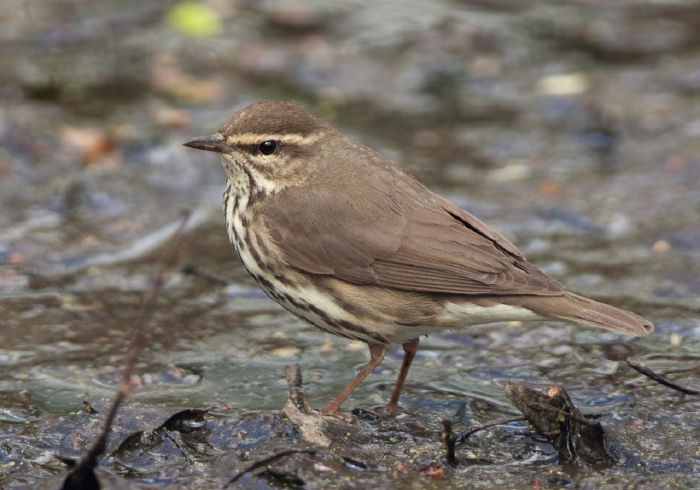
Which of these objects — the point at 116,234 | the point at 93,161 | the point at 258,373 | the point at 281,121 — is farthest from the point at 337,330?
the point at 93,161

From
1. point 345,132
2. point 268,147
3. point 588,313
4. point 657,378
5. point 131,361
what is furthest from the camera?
point 345,132

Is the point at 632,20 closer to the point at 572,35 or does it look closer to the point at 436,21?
the point at 572,35

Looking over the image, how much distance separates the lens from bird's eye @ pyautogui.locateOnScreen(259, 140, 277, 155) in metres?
6.05

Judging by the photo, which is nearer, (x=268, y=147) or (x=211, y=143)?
(x=211, y=143)

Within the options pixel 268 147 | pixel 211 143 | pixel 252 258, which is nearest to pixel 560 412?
pixel 252 258

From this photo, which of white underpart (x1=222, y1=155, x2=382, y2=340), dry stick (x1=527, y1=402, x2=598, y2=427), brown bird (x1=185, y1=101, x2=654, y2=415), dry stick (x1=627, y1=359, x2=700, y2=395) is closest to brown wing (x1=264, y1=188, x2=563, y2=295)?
brown bird (x1=185, y1=101, x2=654, y2=415)

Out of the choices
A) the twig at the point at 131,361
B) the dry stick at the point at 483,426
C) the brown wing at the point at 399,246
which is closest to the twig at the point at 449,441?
the dry stick at the point at 483,426

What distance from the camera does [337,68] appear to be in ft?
38.7

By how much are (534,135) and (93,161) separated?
4.16 m

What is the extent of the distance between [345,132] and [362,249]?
451 cm

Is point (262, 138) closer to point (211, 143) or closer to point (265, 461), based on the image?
point (211, 143)

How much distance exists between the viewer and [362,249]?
19.0ft

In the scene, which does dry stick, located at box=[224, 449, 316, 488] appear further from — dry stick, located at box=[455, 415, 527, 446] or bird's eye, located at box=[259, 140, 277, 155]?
bird's eye, located at box=[259, 140, 277, 155]

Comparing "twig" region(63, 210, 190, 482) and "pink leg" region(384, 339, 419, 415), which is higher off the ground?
"twig" region(63, 210, 190, 482)
